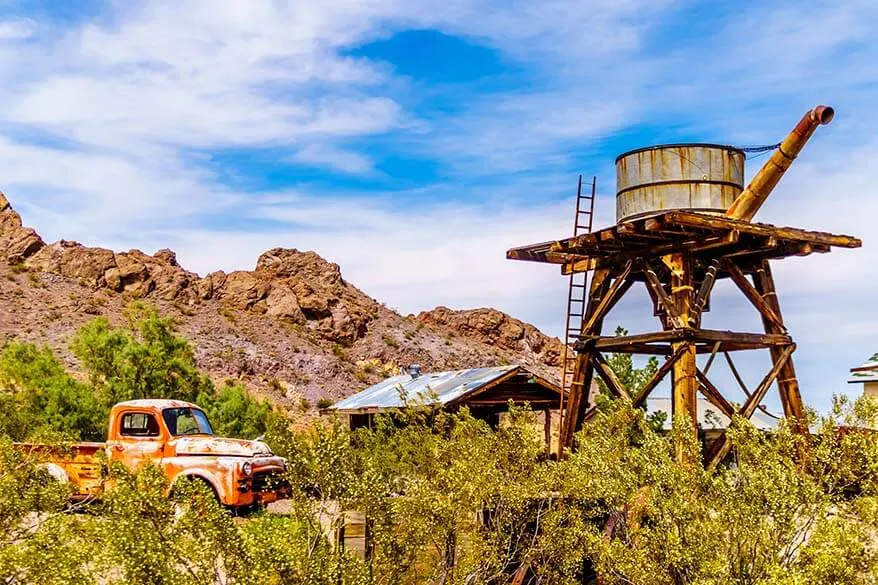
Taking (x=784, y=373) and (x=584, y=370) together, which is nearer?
(x=784, y=373)

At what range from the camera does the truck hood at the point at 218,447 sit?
19.2 meters

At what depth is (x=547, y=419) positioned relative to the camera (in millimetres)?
26469

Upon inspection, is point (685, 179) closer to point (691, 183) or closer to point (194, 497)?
point (691, 183)

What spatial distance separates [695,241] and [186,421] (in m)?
11.1

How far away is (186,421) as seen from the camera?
20344 millimetres

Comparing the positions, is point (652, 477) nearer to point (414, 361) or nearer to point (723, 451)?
point (723, 451)

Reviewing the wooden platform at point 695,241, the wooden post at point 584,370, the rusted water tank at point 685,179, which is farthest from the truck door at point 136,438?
the rusted water tank at point 685,179

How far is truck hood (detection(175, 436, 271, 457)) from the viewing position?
19234 mm

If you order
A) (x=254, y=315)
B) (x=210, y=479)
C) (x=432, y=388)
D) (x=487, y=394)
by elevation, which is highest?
(x=254, y=315)

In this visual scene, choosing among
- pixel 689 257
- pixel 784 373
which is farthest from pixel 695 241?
pixel 784 373

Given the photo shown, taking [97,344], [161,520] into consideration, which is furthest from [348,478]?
[97,344]

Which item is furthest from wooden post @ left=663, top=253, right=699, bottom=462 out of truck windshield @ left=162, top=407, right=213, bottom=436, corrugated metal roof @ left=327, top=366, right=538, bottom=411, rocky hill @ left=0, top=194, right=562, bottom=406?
rocky hill @ left=0, top=194, right=562, bottom=406

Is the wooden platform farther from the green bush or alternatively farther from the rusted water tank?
the green bush

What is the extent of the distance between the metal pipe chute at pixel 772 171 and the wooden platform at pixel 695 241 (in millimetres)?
426
